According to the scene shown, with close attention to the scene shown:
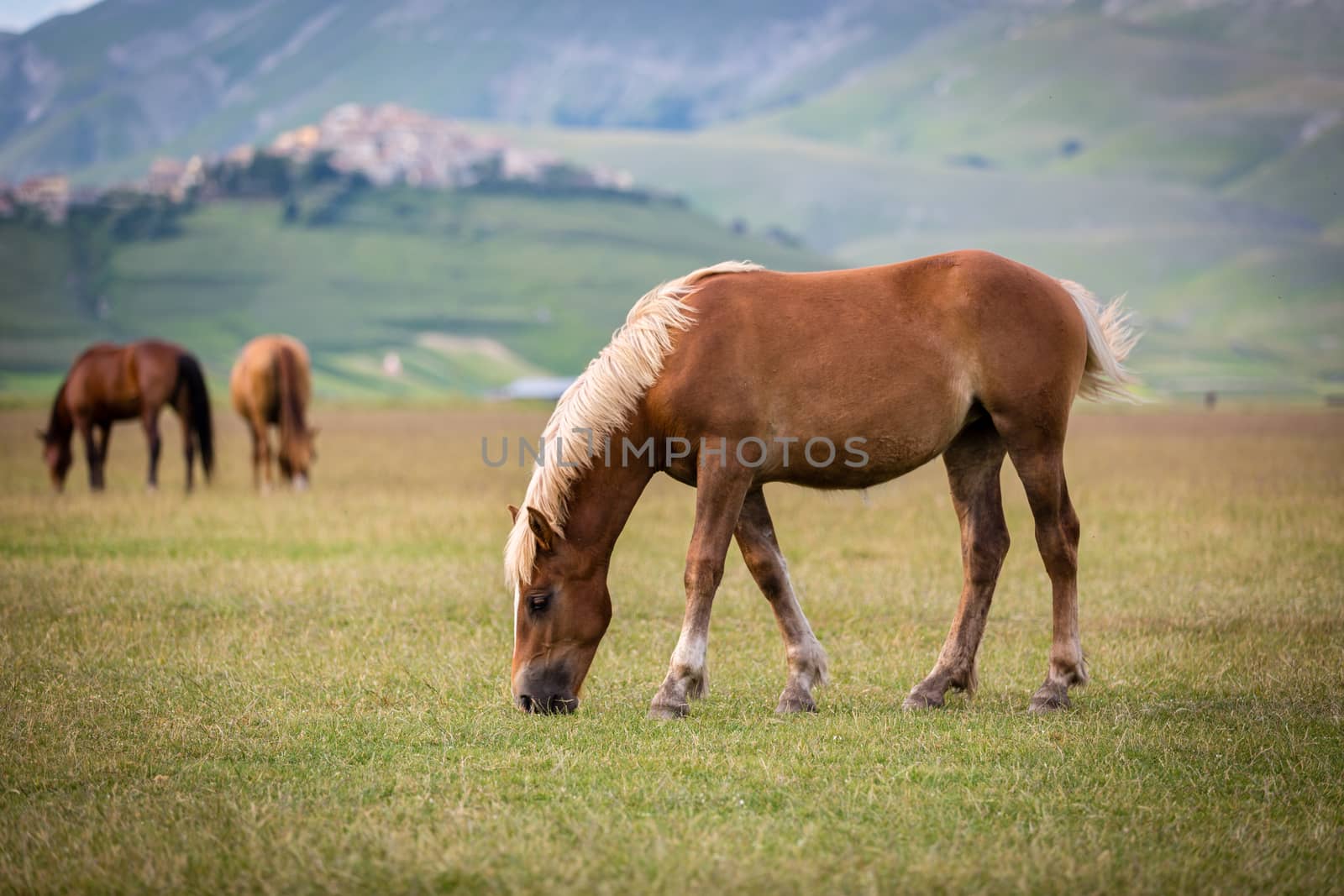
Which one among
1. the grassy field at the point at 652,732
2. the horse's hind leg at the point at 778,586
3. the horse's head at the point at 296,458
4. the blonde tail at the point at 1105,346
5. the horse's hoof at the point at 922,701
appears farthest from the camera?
the horse's head at the point at 296,458

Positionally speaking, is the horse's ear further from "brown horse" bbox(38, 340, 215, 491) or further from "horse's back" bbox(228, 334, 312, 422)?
"horse's back" bbox(228, 334, 312, 422)

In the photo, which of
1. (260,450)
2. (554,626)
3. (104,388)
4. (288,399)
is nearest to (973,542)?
(554,626)

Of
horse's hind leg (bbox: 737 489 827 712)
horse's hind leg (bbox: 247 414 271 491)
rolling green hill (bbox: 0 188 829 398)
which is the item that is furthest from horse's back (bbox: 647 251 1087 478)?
rolling green hill (bbox: 0 188 829 398)

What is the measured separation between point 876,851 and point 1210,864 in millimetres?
1192

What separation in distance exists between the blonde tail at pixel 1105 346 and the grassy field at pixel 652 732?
1.74m

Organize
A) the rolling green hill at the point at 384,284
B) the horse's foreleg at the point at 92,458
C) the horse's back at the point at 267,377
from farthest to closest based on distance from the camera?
1. the rolling green hill at the point at 384,284
2. the horse's back at the point at 267,377
3. the horse's foreleg at the point at 92,458

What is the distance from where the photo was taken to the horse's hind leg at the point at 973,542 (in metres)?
7.55

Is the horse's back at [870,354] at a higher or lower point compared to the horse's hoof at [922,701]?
higher

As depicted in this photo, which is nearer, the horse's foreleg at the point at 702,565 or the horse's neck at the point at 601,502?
the horse's foreleg at the point at 702,565

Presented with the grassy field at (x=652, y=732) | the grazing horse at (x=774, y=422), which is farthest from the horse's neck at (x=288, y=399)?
the grazing horse at (x=774, y=422)

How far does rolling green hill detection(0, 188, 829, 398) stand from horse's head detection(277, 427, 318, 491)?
308 ft

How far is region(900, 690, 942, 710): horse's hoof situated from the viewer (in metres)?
7.29

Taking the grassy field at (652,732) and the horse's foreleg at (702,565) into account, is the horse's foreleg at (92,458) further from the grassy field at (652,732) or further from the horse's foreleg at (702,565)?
the horse's foreleg at (702,565)

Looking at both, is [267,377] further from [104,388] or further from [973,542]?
Result: [973,542]
